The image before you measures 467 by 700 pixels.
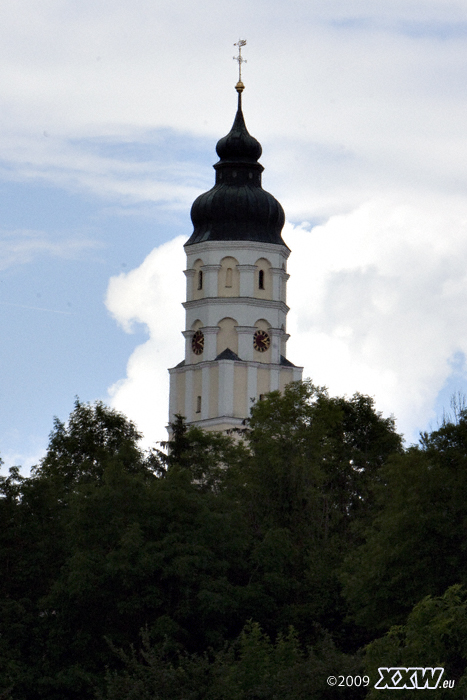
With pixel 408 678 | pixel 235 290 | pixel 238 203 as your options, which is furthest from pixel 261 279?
pixel 408 678

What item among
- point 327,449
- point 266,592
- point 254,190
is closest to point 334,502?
point 327,449

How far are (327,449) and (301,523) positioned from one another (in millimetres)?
10433

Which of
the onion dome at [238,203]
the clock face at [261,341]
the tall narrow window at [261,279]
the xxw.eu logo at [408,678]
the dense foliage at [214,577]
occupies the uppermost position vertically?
the onion dome at [238,203]

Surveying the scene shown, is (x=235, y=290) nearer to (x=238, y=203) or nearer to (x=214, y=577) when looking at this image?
(x=238, y=203)

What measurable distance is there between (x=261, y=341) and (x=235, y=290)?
3.94 meters

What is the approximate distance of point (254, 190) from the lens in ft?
391

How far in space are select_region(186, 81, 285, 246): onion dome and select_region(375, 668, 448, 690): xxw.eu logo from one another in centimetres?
7862

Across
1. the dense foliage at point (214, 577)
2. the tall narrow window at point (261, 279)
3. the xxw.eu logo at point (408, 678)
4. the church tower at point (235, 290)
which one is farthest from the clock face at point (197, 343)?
the xxw.eu logo at point (408, 678)

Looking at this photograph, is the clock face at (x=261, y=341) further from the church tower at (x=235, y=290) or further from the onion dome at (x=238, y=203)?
the onion dome at (x=238, y=203)

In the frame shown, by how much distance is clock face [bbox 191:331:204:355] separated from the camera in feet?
389

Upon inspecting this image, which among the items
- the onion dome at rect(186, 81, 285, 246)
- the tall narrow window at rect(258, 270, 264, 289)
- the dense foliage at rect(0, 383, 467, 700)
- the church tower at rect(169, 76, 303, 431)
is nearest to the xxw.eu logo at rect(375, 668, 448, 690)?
the dense foliage at rect(0, 383, 467, 700)

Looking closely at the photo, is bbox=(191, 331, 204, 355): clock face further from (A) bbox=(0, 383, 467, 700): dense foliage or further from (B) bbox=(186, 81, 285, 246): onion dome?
(A) bbox=(0, 383, 467, 700): dense foliage

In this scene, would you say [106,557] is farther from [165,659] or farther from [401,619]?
[401,619]

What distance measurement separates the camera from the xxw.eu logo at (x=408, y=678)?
40.3m
